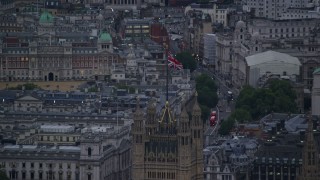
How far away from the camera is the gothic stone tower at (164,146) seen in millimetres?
142000

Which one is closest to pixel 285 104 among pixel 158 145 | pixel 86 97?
pixel 86 97

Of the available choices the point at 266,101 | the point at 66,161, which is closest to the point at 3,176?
the point at 66,161

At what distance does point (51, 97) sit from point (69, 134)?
1893 cm

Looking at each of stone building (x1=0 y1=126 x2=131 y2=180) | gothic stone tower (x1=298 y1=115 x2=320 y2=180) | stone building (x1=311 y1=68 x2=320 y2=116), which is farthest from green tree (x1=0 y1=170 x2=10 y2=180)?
stone building (x1=311 y1=68 x2=320 y2=116)

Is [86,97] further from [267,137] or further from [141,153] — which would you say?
[141,153]

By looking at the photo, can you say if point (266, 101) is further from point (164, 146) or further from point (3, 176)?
point (164, 146)

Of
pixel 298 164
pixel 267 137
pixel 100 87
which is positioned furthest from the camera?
pixel 100 87

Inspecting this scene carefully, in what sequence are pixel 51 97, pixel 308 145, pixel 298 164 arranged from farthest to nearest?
pixel 51 97 → pixel 298 164 → pixel 308 145

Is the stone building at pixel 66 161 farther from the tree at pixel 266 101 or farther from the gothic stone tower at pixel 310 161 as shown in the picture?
the tree at pixel 266 101

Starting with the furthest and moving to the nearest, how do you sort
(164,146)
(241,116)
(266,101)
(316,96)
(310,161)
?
(316,96), (266,101), (241,116), (164,146), (310,161)

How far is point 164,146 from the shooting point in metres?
142

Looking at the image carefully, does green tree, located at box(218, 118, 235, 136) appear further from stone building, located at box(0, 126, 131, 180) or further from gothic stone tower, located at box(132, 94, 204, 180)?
gothic stone tower, located at box(132, 94, 204, 180)

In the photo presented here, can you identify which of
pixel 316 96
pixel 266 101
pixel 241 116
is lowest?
pixel 241 116

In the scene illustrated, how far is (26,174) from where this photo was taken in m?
161
